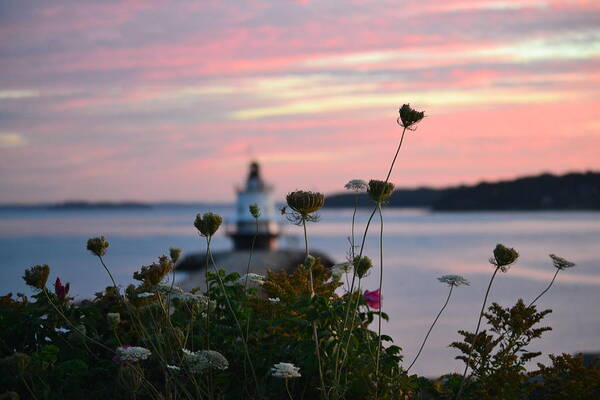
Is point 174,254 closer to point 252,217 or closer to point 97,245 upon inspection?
point 97,245

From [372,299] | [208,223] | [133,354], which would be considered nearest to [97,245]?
[208,223]

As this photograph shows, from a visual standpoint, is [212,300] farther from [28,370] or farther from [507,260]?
[507,260]

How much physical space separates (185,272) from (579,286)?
143ft

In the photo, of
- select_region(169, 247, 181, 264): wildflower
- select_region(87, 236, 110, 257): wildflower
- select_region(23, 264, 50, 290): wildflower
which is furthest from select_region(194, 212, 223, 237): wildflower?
select_region(23, 264, 50, 290): wildflower

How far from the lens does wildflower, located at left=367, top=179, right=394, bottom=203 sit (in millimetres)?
3655

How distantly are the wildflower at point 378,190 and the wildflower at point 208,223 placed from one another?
74 cm

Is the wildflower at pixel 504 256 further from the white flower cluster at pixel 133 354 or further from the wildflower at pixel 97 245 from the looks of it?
the wildflower at pixel 97 245

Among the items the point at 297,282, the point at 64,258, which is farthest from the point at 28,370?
the point at 64,258

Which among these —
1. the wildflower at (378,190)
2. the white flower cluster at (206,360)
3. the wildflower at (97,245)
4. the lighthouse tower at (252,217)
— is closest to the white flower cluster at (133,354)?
the white flower cluster at (206,360)

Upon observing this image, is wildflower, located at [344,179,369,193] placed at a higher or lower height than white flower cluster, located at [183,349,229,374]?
higher

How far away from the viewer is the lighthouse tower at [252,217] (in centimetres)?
5944

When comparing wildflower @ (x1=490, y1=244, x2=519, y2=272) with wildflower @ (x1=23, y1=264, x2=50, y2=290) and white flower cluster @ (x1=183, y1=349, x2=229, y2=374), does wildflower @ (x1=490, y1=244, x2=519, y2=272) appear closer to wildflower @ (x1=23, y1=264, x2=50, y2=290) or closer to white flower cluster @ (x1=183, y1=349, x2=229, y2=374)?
white flower cluster @ (x1=183, y1=349, x2=229, y2=374)

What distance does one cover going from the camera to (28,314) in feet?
15.2

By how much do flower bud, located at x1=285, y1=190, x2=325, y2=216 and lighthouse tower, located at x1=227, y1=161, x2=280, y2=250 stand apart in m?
52.5
